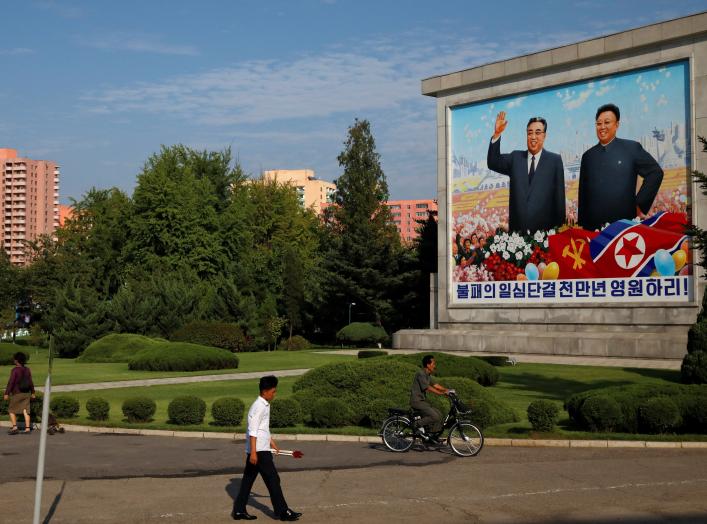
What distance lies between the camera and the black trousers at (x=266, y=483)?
1101cm

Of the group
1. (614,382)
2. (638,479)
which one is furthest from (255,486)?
(614,382)

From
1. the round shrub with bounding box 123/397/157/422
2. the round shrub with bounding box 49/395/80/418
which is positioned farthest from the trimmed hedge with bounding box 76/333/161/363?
the round shrub with bounding box 123/397/157/422

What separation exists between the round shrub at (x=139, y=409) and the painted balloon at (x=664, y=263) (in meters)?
29.2

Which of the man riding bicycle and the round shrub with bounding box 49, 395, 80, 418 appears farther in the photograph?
the round shrub with bounding box 49, 395, 80, 418

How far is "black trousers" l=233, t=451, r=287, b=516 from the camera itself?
11.0 meters

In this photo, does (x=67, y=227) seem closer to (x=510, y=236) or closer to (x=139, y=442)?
(x=510, y=236)

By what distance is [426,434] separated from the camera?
17.0m

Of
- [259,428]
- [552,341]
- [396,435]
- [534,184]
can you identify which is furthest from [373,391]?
[534,184]

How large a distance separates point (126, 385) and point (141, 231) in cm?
4574

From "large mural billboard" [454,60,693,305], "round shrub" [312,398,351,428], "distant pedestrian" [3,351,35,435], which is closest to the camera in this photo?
"round shrub" [312,398,351,428]

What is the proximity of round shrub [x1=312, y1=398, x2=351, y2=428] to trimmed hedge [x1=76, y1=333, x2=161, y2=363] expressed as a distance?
29.4m

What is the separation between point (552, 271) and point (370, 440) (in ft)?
103

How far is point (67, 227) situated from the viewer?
92062mm

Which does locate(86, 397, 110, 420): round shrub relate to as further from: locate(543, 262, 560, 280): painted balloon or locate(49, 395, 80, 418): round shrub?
locate(543, 262, 560, 280): painted balloon
